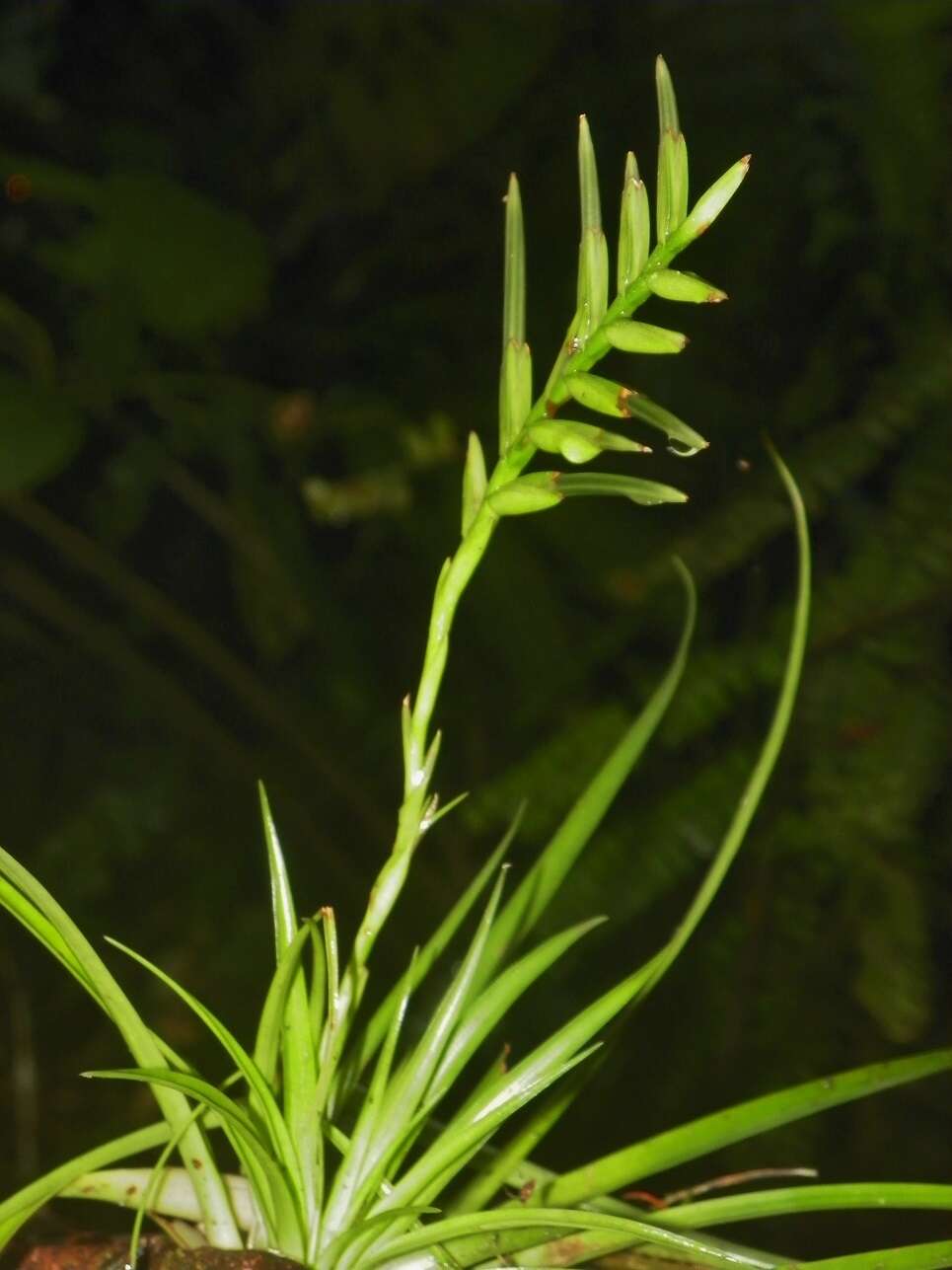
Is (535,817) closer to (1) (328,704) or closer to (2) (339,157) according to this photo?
(1) (328,704)

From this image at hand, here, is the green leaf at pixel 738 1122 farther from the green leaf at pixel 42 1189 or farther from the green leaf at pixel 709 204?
the green leaf at pixel 709 204

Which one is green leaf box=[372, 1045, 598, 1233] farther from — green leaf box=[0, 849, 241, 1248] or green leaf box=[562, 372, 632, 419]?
green leaf box=[562, 372, 632, 419]

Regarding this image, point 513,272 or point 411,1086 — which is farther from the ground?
point 513,272

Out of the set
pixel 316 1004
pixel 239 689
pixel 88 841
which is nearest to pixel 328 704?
pixel 239 689

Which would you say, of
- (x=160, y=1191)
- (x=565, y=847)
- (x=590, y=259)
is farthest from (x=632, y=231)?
(x=160, y=1191)

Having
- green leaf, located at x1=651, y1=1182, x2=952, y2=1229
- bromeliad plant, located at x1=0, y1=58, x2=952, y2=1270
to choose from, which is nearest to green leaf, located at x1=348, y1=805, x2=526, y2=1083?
bromeliad plant, located at x1=0, y1=58, x2=952, y2=1270

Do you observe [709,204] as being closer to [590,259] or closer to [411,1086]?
[590,259]
